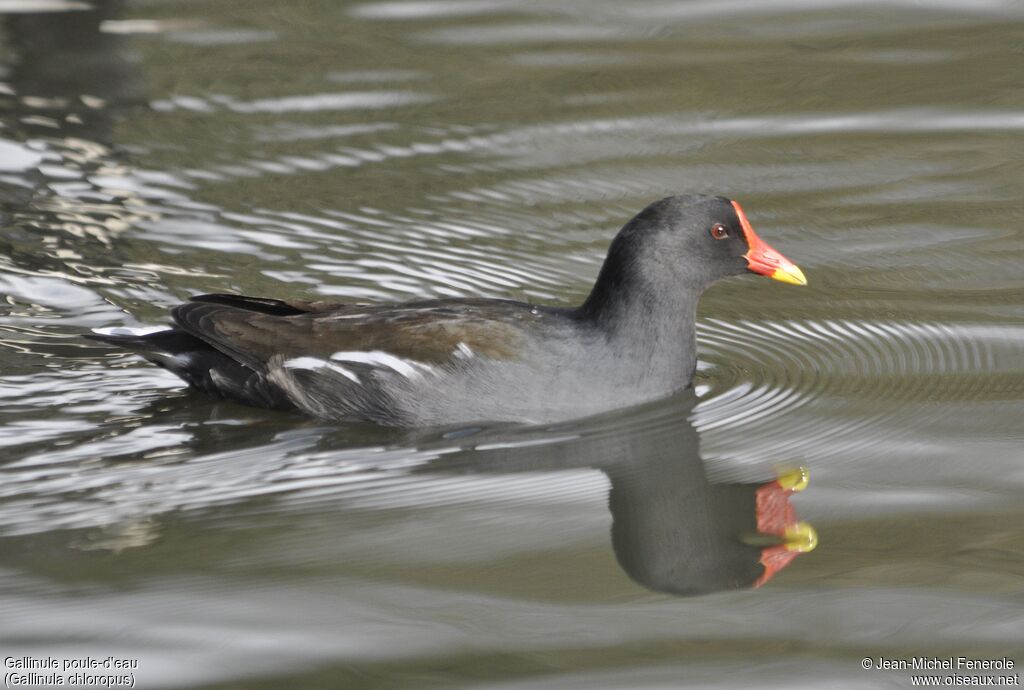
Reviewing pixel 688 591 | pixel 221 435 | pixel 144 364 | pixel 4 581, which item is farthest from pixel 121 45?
pixel 688 591

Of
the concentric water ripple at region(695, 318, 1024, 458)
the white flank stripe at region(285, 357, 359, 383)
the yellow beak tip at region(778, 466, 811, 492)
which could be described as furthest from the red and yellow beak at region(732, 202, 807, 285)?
the white flank stripe at region(285, 357, 359, 383)

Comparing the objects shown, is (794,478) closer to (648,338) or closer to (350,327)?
(648,338)

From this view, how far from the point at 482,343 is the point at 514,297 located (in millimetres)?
1402

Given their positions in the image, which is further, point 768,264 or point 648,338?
point 768,264

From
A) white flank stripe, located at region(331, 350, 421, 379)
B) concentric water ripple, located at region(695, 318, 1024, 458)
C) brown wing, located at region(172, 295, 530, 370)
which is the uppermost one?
brown wing, located at region(172, 295, 530, 370)

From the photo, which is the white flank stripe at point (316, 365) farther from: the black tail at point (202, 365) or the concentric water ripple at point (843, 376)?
the concentric water ripple at point (843, 376)

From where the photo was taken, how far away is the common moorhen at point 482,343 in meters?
5.62

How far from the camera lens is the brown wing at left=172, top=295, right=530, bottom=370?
223 inches

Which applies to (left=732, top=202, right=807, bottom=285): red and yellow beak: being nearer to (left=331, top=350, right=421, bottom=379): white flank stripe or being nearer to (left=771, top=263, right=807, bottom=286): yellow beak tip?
(left=771, top=263, right=807, bottom=286): yellow beak tip

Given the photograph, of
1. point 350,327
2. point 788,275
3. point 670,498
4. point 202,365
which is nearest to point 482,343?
point 350,327

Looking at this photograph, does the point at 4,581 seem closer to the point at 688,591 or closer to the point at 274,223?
the point at 688,591

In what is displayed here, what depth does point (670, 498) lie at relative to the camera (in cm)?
517

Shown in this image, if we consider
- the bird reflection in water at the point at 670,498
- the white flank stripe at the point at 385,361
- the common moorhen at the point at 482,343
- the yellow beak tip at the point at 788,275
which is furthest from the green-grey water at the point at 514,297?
the yellow beak tip at the point at 788,275

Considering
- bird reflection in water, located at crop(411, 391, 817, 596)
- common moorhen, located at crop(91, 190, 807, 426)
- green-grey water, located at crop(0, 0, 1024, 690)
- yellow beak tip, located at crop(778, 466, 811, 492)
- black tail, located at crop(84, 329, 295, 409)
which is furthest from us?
black tail, located at crop(84, 329, 295, 409)
